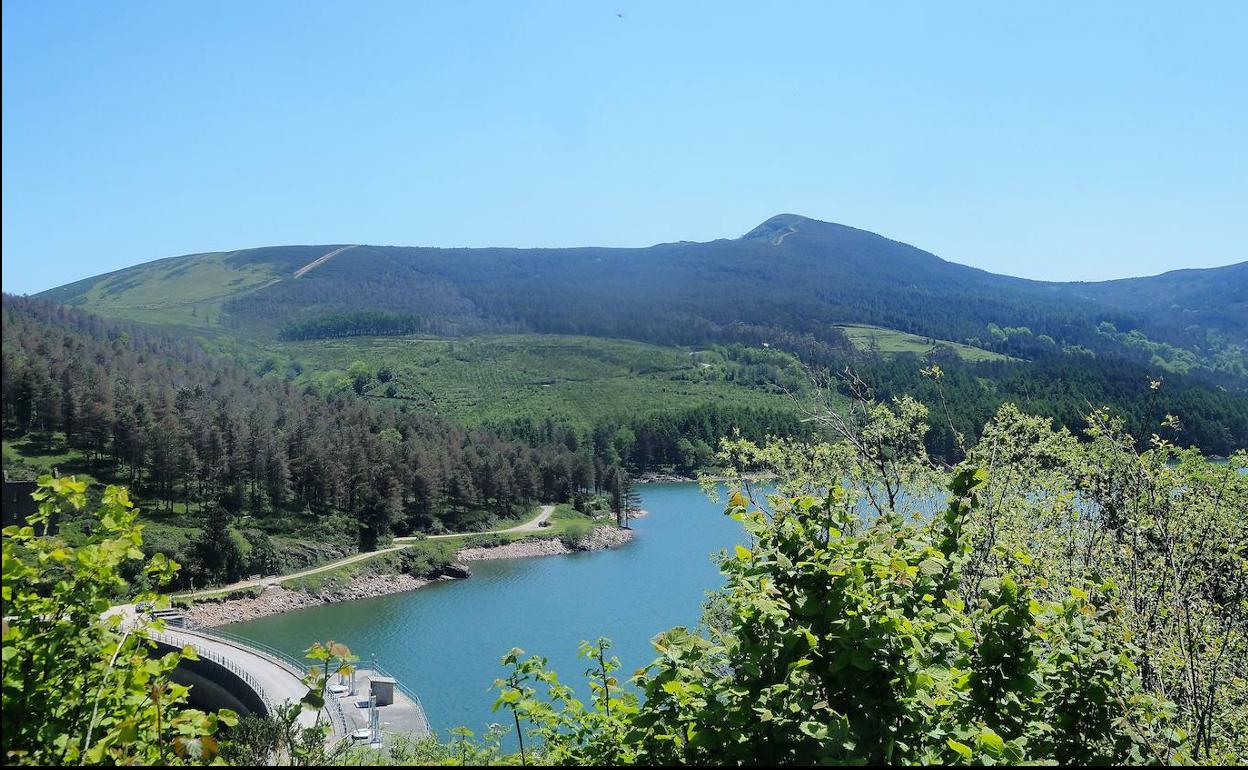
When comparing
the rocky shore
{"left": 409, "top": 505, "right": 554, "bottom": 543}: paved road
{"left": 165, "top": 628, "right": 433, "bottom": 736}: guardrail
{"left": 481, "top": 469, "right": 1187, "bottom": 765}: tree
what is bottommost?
the rocky shore

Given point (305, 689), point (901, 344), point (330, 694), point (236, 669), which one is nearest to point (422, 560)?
point (236, 669)

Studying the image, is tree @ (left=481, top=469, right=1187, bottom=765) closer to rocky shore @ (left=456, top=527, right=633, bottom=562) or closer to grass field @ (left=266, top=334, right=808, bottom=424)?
rocky shore @ (left=456, top=527, right=633, bottom=562)

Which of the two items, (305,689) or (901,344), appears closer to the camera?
(305,689)

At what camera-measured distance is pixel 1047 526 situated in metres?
12.9

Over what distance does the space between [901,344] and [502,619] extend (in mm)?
157306

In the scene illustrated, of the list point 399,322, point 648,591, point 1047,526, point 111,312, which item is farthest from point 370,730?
point 111,312

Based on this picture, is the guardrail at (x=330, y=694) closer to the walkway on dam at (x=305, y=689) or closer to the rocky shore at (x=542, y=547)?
the walkway on dam at (x=305, y=689)

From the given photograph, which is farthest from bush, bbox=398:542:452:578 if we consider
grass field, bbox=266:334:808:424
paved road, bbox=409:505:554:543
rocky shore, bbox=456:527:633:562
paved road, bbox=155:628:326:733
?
grass field, bbox=266:334:808:424

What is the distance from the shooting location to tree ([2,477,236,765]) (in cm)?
330

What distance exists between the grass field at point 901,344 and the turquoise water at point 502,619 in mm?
116697

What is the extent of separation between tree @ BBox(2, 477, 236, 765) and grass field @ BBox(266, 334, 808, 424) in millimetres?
110591

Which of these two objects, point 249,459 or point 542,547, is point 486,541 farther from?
point 249,459

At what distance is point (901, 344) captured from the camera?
18075 centimetres

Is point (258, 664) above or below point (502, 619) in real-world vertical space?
above
